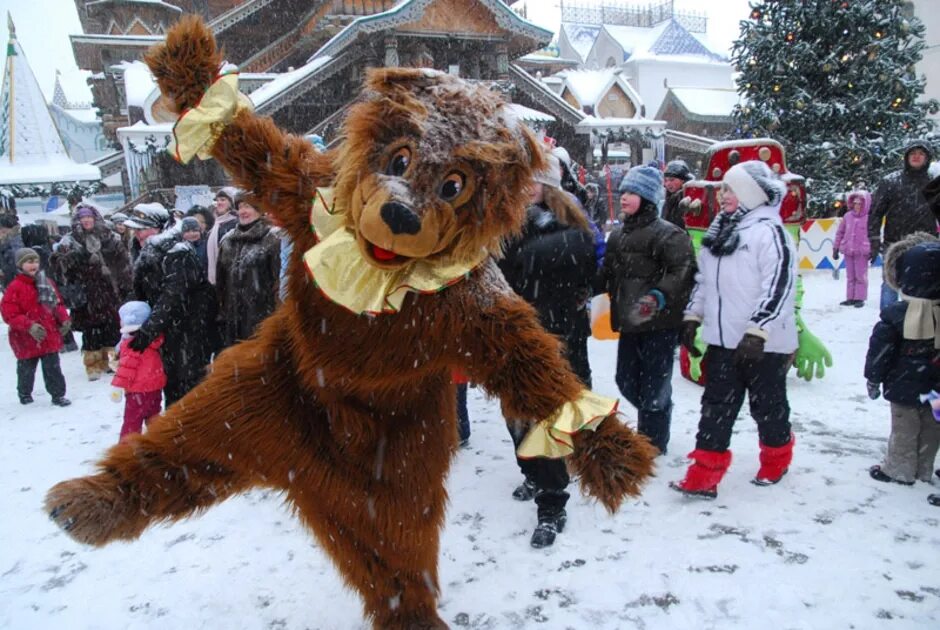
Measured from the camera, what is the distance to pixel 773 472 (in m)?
3.78

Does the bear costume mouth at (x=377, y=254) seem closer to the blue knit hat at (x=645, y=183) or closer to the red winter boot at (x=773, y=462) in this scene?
the blue knit hat at (x=645, y=183)

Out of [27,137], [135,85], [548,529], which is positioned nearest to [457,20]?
[135,85]

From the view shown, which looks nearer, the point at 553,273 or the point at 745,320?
the point at 745,320

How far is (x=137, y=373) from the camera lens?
177 inches

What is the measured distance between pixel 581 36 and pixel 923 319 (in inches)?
1837

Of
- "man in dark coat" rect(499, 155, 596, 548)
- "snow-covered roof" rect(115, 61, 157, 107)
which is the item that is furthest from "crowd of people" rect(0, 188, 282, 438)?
"snow-covered roof" rect(115, 61, 157, 107)

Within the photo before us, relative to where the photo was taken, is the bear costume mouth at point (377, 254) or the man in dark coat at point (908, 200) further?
the man in dark coat at point (908, 200)

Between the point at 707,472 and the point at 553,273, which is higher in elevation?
the point at 553,273

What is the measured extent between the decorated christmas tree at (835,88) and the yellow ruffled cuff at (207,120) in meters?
12.2

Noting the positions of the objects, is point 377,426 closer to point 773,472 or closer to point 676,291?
point 676,291

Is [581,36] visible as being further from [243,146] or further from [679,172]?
[243,146]

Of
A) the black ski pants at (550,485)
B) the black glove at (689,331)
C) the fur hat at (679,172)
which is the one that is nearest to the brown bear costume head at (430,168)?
the black ski pants at (550,485)

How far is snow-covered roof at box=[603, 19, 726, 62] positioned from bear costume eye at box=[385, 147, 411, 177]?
39731 mm

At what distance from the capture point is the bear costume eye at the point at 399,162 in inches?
66.6
